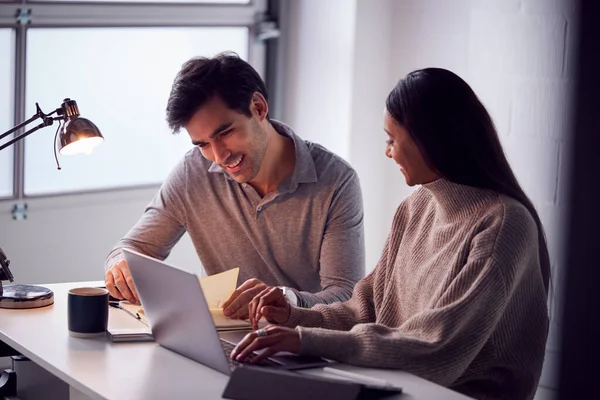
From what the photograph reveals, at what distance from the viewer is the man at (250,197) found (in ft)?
6.53

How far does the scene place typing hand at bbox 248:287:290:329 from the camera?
167 cm

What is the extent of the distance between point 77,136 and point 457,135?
786 mm

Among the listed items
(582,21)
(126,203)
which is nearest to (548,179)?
(126,203)

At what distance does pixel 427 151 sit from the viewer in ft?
5.22

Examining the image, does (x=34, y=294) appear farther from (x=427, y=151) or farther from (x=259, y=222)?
(x=427, y=151)

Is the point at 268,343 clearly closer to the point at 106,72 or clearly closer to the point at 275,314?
the point at 275,314

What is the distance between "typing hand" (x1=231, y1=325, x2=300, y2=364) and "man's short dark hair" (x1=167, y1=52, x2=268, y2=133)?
0.70 m

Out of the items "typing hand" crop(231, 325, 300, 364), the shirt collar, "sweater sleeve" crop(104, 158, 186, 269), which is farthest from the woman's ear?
"typing hand" crop(231, 325, 300, 364)

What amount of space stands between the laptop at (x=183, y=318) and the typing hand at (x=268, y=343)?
2cm

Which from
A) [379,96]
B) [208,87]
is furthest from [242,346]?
[379,96]

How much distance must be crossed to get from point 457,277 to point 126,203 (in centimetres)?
172

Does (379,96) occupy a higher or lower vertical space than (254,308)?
higher

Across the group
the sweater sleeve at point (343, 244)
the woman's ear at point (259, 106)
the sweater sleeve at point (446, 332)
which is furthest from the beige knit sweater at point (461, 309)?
the woman's ear at point (259, 106)

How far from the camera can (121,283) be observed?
6.17ft
